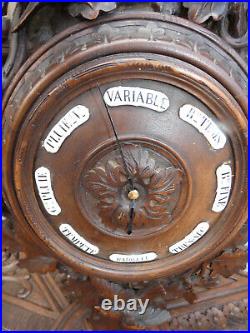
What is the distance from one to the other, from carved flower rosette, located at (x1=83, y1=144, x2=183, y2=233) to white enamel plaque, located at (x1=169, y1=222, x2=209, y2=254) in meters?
0.09

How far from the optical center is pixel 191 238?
1315 millimetres

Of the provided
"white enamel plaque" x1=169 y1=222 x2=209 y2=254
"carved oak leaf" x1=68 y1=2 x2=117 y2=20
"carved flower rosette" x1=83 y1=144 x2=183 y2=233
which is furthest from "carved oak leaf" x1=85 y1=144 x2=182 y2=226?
"carved oak leaf" x1=68 y1=2 x2=117 y2=20

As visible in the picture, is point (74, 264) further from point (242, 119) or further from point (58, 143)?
point (242, 119)

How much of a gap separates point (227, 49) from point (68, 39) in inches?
16.1

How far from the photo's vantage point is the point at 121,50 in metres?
1.12

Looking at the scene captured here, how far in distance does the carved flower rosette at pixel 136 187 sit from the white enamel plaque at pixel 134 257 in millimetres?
105

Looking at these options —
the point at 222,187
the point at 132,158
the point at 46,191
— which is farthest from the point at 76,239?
the point at 222,187

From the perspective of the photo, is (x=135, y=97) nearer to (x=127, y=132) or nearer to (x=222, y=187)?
(x=127, y=132)

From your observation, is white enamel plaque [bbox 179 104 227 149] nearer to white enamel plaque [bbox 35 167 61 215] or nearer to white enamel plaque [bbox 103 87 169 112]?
white enamel plaque [bbox 103 87 169 112]

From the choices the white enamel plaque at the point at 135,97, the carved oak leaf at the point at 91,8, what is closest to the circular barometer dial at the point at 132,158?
the white enamel plaque at the point at 135,97

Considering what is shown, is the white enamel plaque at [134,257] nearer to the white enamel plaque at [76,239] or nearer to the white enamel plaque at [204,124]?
the white enamel plaque at [76,239]

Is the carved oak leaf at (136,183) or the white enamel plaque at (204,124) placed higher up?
the white enamel plaque at (204,124)

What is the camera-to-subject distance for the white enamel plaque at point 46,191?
4.00 ft

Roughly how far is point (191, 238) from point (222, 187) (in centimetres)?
18
